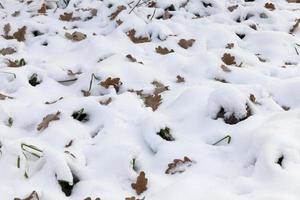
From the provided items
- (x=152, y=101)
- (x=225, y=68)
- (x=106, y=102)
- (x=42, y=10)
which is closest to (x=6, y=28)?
(x=42, y=10)

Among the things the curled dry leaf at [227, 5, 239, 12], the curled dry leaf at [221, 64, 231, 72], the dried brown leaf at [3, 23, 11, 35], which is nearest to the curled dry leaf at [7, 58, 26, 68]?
the dried brown leaf at [3, 23, 11, 35]

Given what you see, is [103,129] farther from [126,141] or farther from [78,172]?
[78,172]

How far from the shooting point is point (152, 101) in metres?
3.84

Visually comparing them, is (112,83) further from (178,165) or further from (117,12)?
(117,12)

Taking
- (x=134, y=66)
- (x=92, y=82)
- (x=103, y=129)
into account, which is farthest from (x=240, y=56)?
(x=103, y=129)

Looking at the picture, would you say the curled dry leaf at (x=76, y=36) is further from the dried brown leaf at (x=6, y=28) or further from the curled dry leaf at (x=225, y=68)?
the curled dry leaf at (x=225, y=68)

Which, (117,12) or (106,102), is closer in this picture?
(106,102)

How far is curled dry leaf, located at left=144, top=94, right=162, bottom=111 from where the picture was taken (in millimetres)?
3807

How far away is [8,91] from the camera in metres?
4.13

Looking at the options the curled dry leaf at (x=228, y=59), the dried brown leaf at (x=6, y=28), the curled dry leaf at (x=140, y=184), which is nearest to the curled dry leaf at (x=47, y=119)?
the curled dry leaf at (x=140, y=184)

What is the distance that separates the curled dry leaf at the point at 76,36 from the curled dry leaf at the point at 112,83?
124cm

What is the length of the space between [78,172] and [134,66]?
1579mm

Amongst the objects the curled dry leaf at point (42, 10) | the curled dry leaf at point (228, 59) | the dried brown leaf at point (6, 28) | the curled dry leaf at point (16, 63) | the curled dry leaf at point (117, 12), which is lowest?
the curled dry leaf at point (42, 10)

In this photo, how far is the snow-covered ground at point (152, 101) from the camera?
292 centimetres
